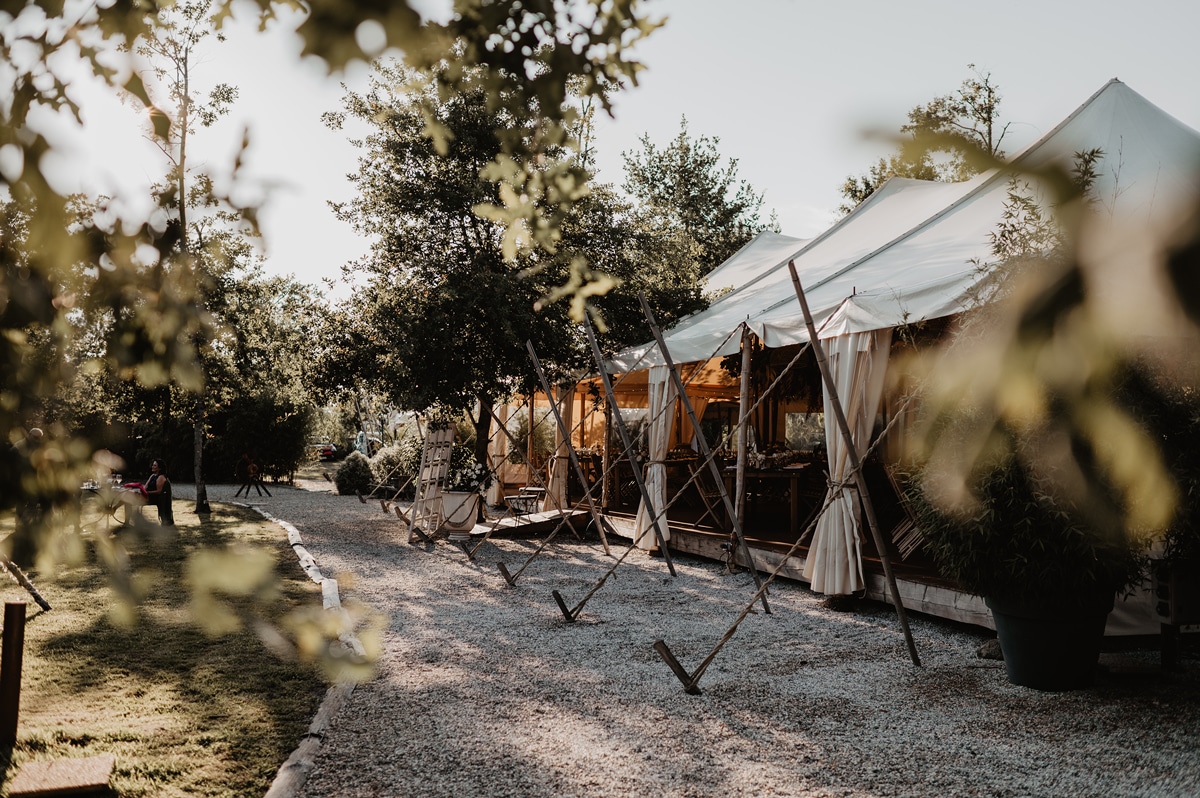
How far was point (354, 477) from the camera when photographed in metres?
22.6

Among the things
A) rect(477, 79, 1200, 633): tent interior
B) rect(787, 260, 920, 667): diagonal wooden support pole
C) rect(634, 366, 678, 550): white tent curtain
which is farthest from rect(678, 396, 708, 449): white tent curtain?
rect(787, 260, 920, 667): diagonal wooden support pole

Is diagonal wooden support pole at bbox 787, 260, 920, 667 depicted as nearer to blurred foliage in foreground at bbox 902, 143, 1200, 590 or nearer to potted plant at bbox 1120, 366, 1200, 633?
potted plant at bbox 1120, 366, 1200, 633

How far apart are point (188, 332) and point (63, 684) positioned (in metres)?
4.86

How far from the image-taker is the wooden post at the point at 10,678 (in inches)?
160

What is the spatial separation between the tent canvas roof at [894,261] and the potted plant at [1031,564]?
59.0 inches

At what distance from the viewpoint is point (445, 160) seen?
40.4ft

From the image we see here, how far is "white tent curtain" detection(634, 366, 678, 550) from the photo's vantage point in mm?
10758

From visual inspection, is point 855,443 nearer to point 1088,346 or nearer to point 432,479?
point 432,479

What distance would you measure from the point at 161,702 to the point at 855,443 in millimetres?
5498

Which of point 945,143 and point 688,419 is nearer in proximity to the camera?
point 945,143

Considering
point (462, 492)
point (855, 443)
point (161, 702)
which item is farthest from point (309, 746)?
point (462, 492)

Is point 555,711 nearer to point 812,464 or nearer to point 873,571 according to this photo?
point 873,571

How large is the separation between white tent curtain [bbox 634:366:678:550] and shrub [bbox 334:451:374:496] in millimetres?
12868

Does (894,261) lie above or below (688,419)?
above
